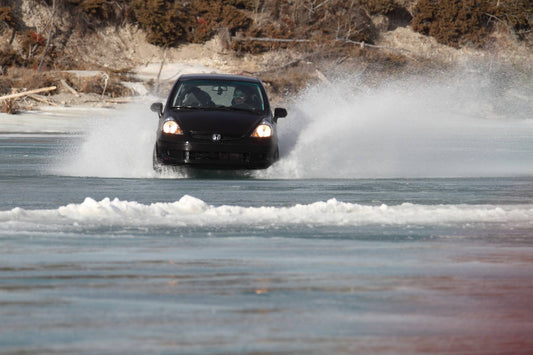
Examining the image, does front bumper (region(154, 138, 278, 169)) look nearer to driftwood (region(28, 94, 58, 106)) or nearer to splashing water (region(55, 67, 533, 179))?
splashing water (region(55, 67, 533, 179))

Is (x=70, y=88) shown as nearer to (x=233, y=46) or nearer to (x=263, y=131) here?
(x=233, y=46)

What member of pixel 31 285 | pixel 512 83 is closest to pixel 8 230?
pixel 31 285

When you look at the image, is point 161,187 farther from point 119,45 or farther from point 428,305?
point 119,45

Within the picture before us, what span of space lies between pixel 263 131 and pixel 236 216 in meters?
5.20

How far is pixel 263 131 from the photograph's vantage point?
1566 centimetres

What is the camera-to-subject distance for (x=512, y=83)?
47.9 metres

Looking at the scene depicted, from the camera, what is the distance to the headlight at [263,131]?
15580 mm

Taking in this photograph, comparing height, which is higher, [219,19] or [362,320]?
[219,19]

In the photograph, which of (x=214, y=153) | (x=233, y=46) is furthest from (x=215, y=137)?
(x=233, y=46)

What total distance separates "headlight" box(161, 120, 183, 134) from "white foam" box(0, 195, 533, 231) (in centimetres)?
432

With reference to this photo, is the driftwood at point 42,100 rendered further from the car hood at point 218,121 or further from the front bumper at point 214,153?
the front bumper at point 214,153

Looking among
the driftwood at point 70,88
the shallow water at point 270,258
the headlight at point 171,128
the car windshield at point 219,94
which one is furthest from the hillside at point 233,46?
the shallow water at point 270,258

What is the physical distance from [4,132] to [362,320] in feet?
76.0

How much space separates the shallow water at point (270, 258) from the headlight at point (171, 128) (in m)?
0.66
